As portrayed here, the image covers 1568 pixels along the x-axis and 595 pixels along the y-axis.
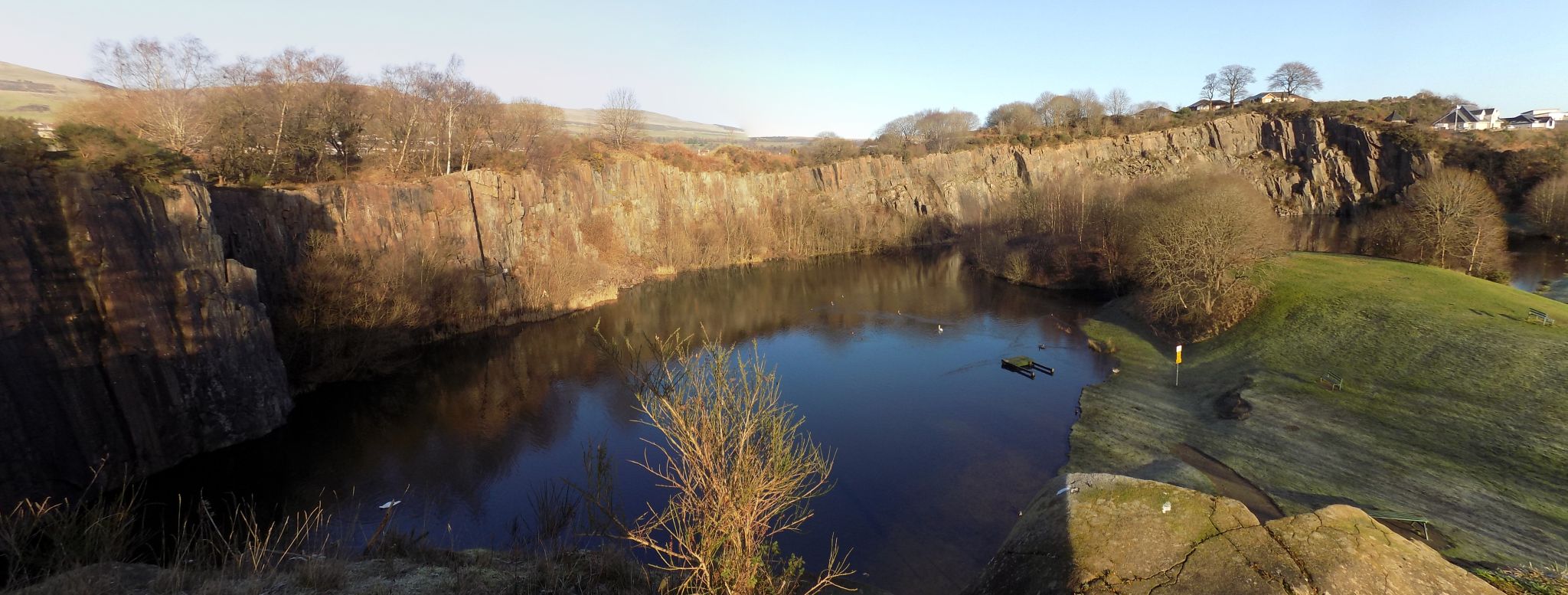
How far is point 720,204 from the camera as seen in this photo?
231 feet

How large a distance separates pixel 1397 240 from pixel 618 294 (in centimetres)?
5187

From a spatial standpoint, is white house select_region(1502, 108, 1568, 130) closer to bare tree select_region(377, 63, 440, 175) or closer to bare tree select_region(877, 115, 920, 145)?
bare tree select_region(877, 115, 920, 145)

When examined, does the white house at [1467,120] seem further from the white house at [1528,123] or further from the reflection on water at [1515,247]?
the reflection on water at [1515,247]

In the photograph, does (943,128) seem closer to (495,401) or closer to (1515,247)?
(1515,247)

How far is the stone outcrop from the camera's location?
639 cm

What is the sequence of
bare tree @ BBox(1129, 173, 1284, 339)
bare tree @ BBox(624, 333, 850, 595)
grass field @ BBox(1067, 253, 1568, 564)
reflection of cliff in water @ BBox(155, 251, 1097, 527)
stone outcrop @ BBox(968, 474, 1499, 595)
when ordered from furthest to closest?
bare tree @ BBox(1129, 173, 1284, 339), reflection of cliff in water @ BBox(155, 251, 1097, 527), grass field @ BBox(1067, 253, 1568, 564), bare tree @ BBox(624, 333, 850, 595), stone outcrop @ BBox(968, 474, 1499, 595)

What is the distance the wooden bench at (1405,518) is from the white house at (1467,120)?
92.8 m

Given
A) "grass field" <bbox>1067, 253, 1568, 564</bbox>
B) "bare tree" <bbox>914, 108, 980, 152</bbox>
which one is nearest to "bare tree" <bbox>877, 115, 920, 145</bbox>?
"bare tree" <bbox>914, 108, 980, 152</bbox>

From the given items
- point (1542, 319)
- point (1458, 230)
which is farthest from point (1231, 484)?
point (1458, 230)

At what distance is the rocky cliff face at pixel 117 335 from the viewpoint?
16062 mm

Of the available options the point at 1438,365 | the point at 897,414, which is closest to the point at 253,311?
the point at 897,414

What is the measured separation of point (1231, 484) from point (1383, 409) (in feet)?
23.8

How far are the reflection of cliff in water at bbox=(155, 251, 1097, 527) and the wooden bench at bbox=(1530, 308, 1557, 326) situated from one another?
18376 mm

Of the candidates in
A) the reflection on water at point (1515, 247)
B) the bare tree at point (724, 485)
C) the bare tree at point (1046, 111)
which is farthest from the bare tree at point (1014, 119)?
the bare tree at point (724, 485)
